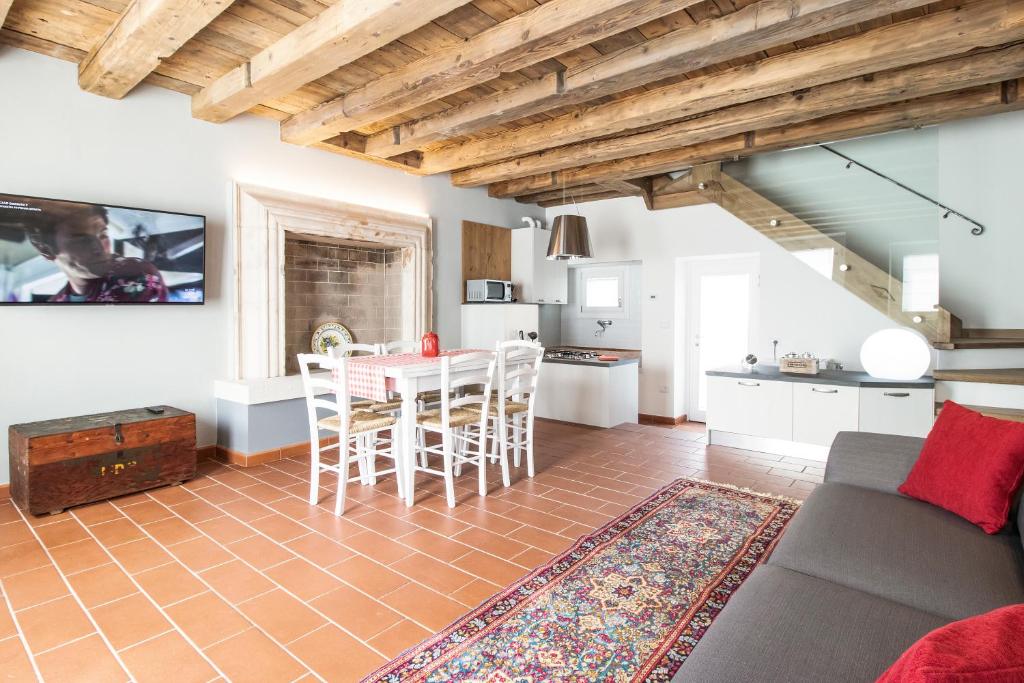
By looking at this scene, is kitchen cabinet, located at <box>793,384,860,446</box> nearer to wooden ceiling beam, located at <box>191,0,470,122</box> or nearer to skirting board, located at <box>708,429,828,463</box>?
skirting board, located at <box>708,429,828,463</box>

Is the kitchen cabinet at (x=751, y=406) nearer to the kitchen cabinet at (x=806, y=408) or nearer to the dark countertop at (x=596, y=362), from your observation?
the kitchen cabinet at (x=806, y=408)

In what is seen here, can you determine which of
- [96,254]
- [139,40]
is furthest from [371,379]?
[139,40]

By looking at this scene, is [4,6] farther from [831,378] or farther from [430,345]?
[831,378]

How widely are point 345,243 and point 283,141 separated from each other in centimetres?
108

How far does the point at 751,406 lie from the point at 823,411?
0.53m

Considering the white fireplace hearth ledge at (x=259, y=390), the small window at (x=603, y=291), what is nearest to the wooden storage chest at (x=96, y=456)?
the white fireplace hearth ledge at (x=259, y=390)

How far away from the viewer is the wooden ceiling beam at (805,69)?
2.63 metres

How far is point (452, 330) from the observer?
6.11m

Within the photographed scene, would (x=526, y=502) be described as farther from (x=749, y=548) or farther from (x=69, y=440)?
(x=69, y=440)

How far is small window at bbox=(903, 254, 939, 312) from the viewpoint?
414 cm

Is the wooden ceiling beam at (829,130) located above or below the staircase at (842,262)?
above

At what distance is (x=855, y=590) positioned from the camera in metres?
1.55

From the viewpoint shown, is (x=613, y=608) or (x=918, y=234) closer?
(x=613, y=608)

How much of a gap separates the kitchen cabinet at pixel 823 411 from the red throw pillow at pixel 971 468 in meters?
1.96
